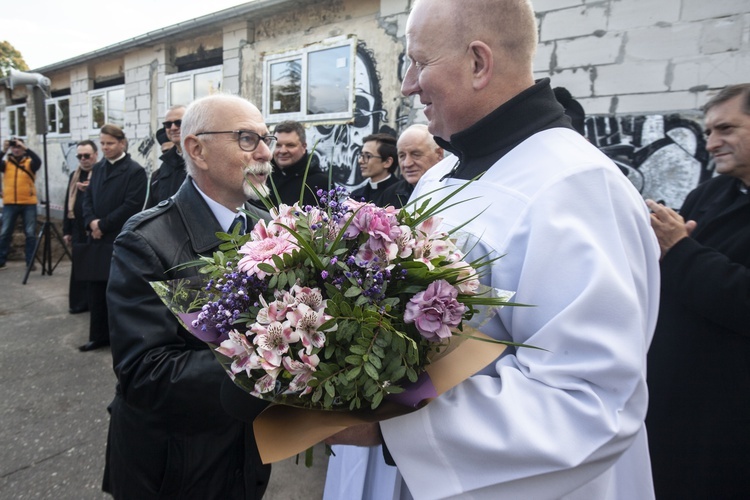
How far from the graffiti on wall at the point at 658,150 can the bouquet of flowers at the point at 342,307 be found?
4194 mm

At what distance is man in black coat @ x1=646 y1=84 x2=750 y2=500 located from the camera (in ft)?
6.23

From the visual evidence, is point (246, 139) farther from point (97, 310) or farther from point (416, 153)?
point (97, 310)

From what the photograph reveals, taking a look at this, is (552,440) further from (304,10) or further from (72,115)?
(72,115)

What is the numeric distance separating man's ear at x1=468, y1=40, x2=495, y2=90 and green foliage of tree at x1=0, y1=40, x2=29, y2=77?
50521 mm

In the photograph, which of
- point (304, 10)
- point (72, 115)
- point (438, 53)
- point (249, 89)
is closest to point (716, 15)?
point (438, 53)

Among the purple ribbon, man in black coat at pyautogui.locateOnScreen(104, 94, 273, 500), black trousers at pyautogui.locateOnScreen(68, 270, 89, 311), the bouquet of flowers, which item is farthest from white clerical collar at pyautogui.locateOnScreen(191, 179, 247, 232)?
black trousers at pyautogui.locateOnScreen(68, 270, 89, 311)

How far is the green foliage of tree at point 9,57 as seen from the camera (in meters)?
40.3

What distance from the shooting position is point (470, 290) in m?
0.97

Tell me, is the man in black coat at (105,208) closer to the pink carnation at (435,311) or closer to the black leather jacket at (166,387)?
the black leather jacket at (166,387)

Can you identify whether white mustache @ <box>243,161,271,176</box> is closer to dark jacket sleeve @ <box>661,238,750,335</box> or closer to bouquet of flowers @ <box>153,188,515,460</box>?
bouquet of flowers @ <box>153,188,515,460</box>

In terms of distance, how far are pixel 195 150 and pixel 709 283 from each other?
2.11 meters

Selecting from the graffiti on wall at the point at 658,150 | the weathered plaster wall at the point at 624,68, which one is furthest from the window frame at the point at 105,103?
the graffiti on wall at the point at 658,150

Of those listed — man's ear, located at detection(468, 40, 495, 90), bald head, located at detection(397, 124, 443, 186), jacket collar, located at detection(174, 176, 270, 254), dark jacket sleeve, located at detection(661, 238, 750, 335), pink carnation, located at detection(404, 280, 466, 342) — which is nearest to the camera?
pink carnation, located at detection(404, 280, 466, 342)

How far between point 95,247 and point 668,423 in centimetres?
512
